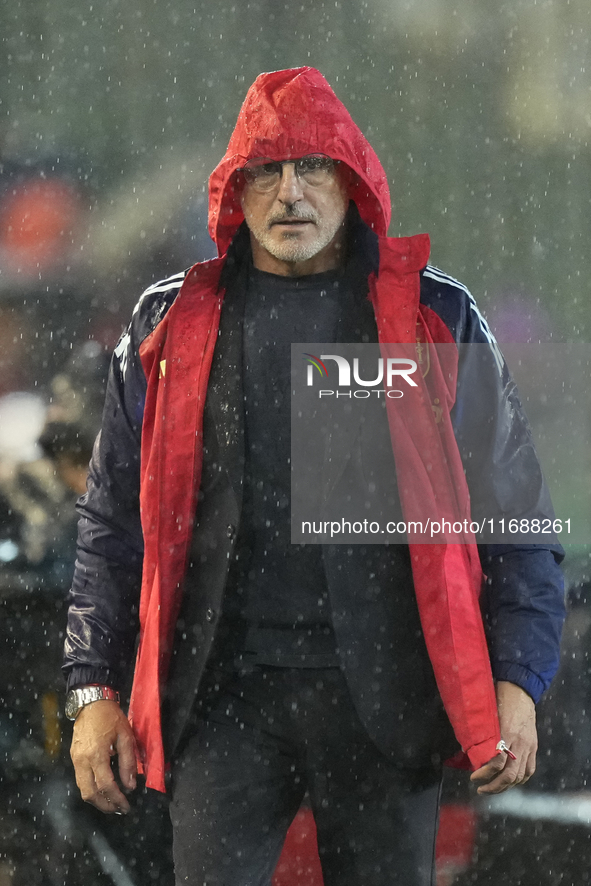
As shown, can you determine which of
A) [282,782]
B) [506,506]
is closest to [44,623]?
[282,782]

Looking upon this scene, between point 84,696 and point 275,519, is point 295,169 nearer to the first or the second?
point 275,519

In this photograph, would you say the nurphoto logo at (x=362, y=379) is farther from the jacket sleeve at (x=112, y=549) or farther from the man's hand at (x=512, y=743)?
the man's hand at (x=512, y=743)

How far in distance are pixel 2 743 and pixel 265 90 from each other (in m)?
1.84

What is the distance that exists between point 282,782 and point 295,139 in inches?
46.7

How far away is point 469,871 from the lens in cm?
255

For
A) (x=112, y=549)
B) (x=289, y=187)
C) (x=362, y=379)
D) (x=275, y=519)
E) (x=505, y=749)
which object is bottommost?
(x=505, y=749)

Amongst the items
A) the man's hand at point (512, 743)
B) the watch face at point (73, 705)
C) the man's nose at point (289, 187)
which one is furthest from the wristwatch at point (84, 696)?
the man's nose at point (289, 187)

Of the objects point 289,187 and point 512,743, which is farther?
point 289,187

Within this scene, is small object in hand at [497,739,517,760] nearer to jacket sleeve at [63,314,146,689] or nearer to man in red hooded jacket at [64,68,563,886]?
man in red hooded jacket at [64,68,563,886]

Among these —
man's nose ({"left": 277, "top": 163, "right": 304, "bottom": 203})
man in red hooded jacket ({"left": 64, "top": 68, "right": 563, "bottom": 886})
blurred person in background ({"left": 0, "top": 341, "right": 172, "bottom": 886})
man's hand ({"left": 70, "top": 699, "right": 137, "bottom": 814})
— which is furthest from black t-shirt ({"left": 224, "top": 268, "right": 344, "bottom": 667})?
blurred person in background ({"left": 0, "top": 341, "right": 172, "bottom": 886})

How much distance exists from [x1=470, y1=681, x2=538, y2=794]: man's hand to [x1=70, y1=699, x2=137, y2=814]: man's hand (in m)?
0.60

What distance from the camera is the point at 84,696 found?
1696 mm

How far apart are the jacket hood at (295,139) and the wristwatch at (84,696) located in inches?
35.4

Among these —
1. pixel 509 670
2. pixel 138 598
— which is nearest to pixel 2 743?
pixel 138 598
